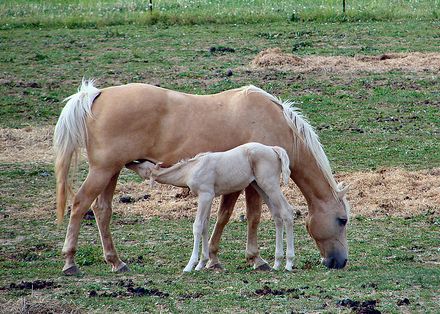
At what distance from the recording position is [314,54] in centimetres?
2166

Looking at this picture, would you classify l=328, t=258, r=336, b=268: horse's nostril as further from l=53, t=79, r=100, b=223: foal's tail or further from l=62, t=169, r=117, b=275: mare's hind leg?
l=53, t=79, r=100, b=223: foal's tail

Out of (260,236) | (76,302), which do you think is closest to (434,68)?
(260,236)

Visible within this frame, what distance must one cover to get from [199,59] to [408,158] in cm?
701

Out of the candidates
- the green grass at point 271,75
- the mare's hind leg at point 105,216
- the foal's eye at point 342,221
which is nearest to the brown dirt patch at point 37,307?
the mare's hind leg at point 105,216

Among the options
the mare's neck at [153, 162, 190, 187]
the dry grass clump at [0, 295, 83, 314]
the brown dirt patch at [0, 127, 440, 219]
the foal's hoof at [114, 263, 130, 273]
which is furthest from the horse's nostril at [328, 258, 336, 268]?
the dry grass clump at [0, 295, 83, 314]

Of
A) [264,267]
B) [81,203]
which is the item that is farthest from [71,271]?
[264,267]

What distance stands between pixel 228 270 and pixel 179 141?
1398 mm

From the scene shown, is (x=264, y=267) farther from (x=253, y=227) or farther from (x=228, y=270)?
(x=253, y=227)

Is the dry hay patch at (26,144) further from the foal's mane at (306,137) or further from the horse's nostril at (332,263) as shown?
the horse's nostril at (332,263)

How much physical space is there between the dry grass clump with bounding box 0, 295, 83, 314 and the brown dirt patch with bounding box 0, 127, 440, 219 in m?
4.30

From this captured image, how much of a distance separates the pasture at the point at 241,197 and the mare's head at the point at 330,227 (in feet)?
0.54

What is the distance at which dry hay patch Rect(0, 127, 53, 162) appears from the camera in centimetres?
1591

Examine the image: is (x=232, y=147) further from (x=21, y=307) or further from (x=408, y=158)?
(x=408, y=158)

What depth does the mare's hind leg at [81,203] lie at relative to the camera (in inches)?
408
